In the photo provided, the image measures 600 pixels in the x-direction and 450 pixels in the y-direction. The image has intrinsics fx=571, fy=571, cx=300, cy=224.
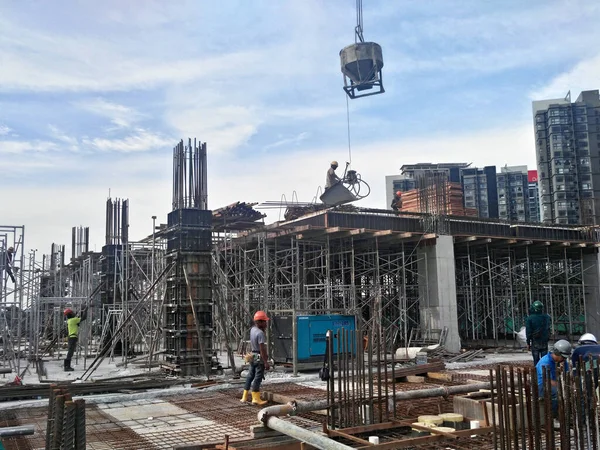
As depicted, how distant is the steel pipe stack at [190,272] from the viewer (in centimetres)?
1516

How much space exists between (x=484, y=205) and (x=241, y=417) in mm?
52231

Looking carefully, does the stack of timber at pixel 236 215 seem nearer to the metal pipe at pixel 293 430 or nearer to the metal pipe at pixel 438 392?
the metal pipe at pixel 438 392

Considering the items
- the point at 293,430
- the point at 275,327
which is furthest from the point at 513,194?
the point at 293,430

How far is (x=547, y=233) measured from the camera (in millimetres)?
26719

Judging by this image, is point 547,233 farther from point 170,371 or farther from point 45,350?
point 45,350

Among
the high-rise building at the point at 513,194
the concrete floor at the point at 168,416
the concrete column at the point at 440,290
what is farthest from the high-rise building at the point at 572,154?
the concrete floor at the point at 168,416

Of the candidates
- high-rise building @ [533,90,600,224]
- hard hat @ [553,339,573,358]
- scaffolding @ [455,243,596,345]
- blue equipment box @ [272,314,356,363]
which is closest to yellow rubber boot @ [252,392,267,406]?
blue equipment box @ [272,314,356,363]

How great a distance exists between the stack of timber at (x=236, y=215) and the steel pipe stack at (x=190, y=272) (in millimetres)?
5390

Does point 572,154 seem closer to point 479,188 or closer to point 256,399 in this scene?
point 479,188

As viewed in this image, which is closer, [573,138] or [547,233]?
[547,233]

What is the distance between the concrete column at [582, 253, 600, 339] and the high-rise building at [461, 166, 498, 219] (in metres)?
27.7

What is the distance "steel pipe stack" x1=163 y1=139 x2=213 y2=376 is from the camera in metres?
15.2

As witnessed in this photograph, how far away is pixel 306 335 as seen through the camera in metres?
16.0

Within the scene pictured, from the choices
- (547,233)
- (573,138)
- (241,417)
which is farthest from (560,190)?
(241,417)
